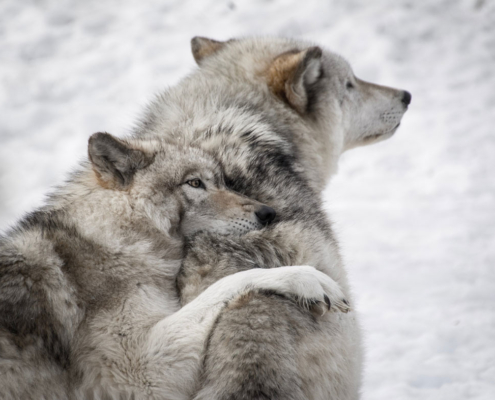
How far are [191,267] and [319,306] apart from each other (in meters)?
0.69

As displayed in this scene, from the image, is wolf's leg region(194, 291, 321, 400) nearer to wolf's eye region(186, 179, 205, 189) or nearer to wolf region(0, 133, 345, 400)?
wolf region(0, 133, 345, 400)

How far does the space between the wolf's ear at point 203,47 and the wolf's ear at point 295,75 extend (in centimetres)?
65

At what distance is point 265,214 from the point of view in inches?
128

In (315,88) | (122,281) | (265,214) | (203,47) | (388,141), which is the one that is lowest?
(122,281)

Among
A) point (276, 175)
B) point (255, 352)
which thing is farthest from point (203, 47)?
point (255, 352)

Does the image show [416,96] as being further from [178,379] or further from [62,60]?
[178,379]

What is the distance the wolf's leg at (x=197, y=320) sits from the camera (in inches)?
106

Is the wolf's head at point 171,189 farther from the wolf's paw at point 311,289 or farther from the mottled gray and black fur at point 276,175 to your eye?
the wolf's paw at point 311,289

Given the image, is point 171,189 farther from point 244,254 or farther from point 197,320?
point 197,320

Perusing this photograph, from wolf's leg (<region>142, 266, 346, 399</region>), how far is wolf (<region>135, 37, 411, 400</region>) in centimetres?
5

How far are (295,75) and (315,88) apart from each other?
1.03 feet

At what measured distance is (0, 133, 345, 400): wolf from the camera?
2693 millimetres

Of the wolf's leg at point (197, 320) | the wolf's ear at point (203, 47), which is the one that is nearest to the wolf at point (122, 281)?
the wolf's leg at point (197, 320)

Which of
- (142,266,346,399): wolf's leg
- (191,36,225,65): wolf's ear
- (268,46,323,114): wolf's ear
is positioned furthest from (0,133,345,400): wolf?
(191,36,225,65): wolf's ear
